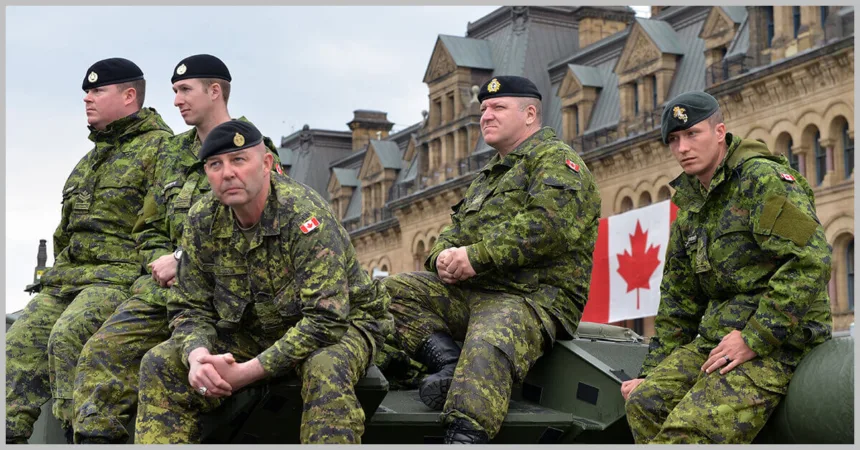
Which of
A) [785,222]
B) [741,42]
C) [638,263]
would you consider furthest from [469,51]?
[785,222]

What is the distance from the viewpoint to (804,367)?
24.1 ft

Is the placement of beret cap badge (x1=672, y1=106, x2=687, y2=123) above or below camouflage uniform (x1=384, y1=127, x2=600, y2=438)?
above

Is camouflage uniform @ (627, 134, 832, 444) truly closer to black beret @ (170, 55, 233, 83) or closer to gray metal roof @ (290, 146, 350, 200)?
black beret @ (170, 55, 233, 83)

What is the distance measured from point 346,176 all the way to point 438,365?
246 feet

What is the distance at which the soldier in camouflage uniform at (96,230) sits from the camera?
9.04 m

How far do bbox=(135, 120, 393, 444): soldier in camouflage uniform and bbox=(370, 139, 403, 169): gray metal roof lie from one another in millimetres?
69433

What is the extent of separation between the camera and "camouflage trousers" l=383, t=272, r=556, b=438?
26.8 ft

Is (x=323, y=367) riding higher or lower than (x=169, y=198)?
lower

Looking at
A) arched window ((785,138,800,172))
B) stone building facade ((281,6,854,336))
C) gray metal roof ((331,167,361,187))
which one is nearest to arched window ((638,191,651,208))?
stone building facade ((281,6,854,336))

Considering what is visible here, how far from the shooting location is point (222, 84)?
29.9ft

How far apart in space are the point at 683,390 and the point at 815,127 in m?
39.4

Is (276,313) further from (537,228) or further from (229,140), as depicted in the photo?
(537,228)

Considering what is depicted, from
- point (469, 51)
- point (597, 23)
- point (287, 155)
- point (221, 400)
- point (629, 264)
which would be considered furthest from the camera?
point (287, 155)

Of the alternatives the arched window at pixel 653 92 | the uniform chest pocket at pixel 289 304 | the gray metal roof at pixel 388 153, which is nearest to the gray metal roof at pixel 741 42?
the arched window at pixel 653 92
